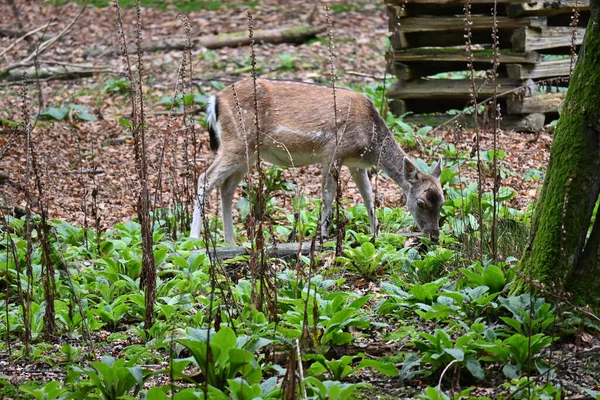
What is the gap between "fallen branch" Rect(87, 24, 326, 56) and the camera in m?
16.8

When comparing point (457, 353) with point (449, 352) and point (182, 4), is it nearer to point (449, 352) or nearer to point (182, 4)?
point (449, 352)

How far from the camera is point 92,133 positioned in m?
12.7

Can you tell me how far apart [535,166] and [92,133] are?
657 centimetres

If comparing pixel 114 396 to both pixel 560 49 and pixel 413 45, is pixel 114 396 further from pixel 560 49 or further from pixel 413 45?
pixel 560 49

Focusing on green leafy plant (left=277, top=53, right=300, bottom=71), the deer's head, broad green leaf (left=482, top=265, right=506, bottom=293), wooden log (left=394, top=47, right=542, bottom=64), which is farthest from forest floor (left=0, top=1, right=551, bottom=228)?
broad green leaf (left=482, top=265, right=506, bottom=293)

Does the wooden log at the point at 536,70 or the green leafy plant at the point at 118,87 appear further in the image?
the green leafy plant at the point at 118,87

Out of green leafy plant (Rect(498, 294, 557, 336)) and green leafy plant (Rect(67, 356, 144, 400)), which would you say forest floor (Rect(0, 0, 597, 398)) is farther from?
green leafy plant (Rect(67, 356, 144, 400))

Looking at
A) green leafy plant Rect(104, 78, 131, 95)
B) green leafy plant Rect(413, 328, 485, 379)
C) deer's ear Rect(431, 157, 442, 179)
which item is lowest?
green leafy plant Rect(104, 78, 131, 95)

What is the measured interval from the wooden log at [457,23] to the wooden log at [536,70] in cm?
57

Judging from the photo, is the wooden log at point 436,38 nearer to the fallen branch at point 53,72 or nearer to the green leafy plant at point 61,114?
the green leafy plant at point 61,114

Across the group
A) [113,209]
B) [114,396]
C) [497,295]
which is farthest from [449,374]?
[113,209]

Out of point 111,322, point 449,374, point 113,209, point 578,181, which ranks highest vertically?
point 578,181

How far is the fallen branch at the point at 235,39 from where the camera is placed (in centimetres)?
1681

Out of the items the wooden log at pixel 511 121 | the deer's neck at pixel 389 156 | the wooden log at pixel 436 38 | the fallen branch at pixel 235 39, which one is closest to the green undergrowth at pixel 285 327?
the deer's neck at pixel 389 156
